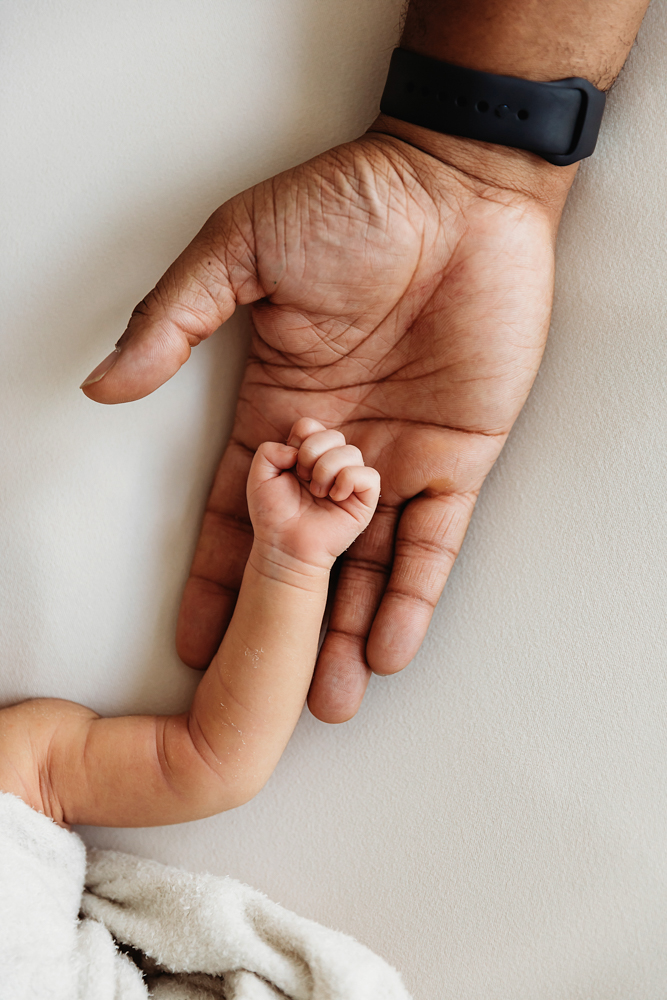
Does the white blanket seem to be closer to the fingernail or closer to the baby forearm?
the baby forearm

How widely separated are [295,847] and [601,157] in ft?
3.36

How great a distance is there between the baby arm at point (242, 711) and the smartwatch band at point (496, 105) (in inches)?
15.5

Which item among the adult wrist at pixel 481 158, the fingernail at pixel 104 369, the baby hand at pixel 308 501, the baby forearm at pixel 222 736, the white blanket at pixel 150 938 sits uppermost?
the adult wrist at pixel 481 158

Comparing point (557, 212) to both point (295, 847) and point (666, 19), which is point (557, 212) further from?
point (295, 847)

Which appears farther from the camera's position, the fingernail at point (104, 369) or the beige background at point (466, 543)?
the beige background at point (466, 543)

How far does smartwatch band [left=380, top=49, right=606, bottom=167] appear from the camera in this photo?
0.80 metres

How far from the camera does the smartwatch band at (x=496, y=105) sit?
0.80m

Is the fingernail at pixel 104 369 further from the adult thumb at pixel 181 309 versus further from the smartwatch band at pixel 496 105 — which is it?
the smartwatch band at pixel 496 105

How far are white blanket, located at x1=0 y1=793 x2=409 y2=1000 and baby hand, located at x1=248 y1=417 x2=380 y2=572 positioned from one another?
0.47 meters

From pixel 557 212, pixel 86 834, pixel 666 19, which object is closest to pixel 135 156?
pixel 557 212

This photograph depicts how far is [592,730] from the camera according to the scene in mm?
932

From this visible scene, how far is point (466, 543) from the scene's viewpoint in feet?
3.18

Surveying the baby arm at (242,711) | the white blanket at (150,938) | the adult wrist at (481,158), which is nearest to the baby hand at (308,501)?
the baby arm at (242,711)

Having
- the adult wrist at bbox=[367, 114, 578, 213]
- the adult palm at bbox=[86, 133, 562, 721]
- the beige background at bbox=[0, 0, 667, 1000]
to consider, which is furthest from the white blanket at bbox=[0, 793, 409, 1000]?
the adult wrist at bbox=[367, 114, 578, 213]
